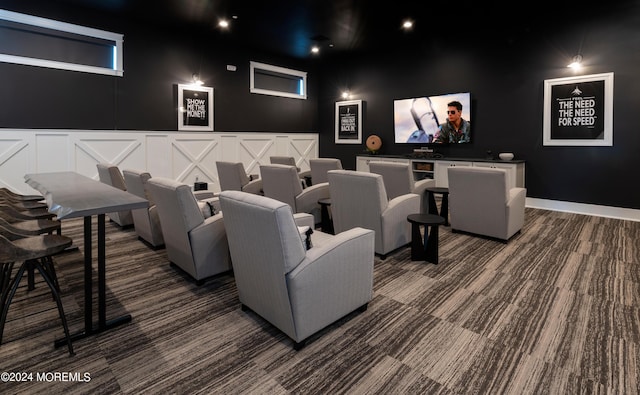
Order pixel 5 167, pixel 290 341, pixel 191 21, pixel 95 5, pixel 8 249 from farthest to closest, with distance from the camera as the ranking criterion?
1. pixel 191 21
2. pixel 95 5
3. pixel 5 167
4. pixel 290 341
5. pixel 8 249

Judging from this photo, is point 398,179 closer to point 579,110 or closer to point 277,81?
point 579,110

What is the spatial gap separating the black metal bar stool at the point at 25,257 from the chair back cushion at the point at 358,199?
240 cm

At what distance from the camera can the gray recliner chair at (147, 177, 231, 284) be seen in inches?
110

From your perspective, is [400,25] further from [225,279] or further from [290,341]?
[290,341]

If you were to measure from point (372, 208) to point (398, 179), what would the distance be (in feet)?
4.05

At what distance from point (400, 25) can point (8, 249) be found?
6826 millimetres

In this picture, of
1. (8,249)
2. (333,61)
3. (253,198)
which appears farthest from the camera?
(333,61)

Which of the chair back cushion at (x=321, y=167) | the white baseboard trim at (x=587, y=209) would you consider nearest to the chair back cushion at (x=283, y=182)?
the chair back cushion at (x=321, y=167)

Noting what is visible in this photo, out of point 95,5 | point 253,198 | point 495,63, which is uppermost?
point 95,5

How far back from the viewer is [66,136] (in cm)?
595

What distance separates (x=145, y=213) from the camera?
12.9 feet

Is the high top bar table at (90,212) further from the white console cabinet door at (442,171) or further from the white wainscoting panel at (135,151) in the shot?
the white console cabinet door at (442,171)

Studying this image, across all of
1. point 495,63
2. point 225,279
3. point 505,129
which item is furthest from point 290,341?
point 495,63

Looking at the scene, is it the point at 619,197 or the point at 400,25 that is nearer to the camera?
the point at 619,197
